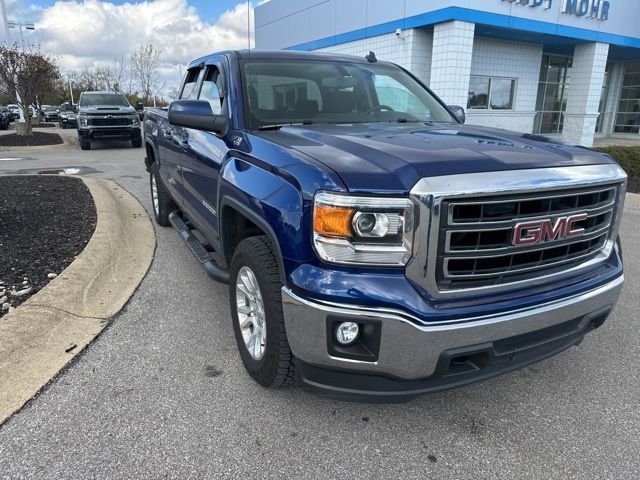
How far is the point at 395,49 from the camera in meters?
16.2

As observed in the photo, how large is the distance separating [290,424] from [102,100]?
678 inches

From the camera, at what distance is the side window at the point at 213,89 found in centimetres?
364

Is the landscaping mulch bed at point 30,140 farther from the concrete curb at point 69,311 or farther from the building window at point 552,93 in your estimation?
the building window at point 552,93

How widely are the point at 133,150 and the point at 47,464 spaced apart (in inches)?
624

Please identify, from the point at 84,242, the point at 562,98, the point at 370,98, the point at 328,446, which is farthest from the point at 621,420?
the point at 562,98

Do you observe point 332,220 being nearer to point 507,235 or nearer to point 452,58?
point 507,235

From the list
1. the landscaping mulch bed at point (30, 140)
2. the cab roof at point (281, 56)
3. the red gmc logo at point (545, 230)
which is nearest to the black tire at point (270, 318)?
the red gmc logo at point (545, 230)

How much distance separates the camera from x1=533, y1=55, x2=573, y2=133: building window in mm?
20547

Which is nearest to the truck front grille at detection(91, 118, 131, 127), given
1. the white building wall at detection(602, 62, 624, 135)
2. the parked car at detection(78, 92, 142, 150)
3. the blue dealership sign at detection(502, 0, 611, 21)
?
the parked car at detection(78, 92, 142, 150)

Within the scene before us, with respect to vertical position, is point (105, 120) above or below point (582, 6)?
below

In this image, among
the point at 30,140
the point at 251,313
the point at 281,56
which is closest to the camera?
the point at 251,313

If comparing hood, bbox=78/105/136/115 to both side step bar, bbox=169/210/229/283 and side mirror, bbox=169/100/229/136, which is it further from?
side mirror, bbox=169/100/229/136

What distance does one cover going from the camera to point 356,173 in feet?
6.90

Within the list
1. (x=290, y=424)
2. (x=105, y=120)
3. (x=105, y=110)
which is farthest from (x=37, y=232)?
(x=105, y=110)
